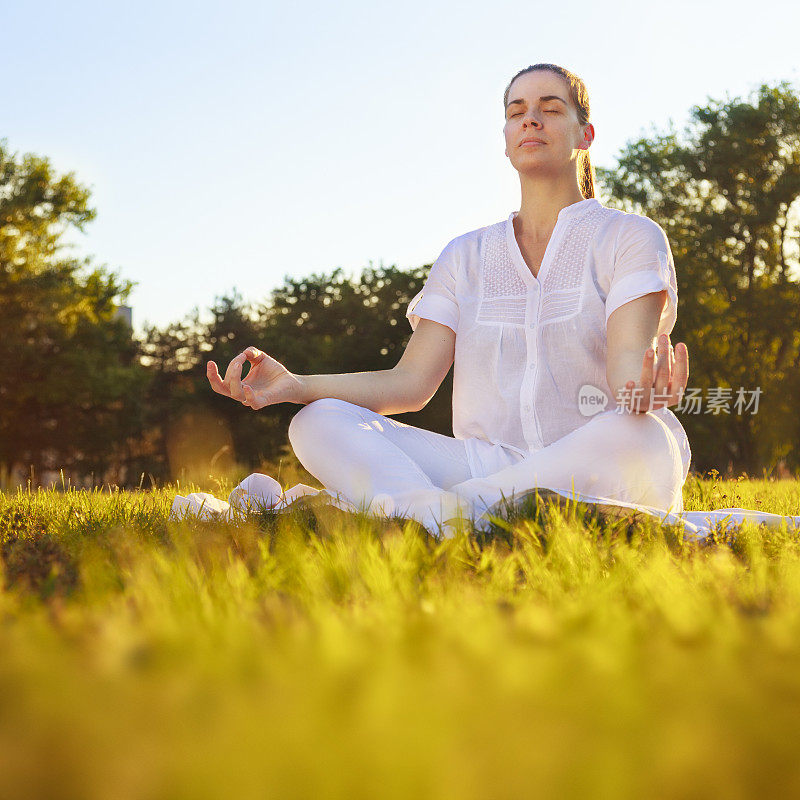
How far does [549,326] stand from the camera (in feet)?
13.0

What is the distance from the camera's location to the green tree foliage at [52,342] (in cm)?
2369

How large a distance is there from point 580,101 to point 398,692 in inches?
154

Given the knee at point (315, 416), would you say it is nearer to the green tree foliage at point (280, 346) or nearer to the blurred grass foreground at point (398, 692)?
the blurred grass foreground at point (398, 692)

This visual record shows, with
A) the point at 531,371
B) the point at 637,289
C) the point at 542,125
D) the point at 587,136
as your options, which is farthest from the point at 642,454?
the point at 587,136

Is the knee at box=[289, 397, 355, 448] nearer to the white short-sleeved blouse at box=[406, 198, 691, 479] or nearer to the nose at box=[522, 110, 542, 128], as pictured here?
the white short-sleeved blouse at box=[406, 198, 691, 479]

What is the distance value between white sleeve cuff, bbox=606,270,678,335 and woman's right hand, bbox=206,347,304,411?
4.50ft

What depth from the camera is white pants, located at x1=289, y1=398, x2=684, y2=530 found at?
10.4ft

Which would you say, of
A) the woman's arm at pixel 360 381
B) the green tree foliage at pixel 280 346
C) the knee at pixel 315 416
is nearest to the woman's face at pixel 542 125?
the woman's arm at pixel 360 381

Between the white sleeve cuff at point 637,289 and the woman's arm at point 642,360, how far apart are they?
30mm

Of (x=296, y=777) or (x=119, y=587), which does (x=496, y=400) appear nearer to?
(x=119, y=587)

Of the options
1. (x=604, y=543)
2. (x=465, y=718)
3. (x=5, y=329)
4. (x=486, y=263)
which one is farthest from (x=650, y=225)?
(x=5, y=329)

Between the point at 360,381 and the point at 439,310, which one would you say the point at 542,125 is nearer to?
the point at 439,310

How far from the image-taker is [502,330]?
4.07 meters

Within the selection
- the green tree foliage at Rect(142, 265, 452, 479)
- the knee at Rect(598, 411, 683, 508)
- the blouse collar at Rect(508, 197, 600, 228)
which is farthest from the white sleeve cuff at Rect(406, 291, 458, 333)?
the green tree foliage at Rect(142, 265, 452, 479)
